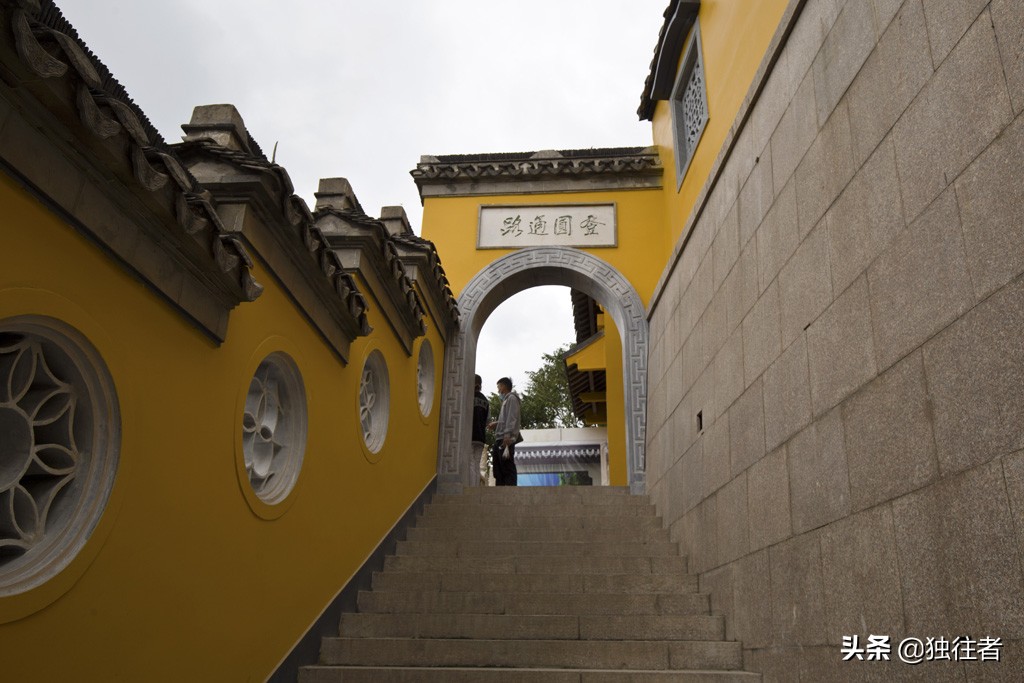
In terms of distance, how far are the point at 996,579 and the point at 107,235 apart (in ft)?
9.59

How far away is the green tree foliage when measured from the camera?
2464cm

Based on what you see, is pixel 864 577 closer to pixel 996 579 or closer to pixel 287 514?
pixel 996 579

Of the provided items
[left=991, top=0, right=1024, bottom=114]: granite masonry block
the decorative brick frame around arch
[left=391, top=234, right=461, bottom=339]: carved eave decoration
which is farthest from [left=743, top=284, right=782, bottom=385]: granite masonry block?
the decorative brick frame around arch

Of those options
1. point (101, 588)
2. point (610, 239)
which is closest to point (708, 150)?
point (610, 239)

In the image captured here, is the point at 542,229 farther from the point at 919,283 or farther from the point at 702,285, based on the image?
the point at 919,283

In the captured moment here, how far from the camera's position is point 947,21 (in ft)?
7.56

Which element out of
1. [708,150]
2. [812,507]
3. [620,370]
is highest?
[708,150]

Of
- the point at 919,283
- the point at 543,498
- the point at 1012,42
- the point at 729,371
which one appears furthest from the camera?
the point at 543,498

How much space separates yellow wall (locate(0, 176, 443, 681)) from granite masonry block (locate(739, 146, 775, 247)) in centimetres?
265

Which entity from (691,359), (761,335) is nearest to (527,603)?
(691,359)

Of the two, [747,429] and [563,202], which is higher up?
[563,202]

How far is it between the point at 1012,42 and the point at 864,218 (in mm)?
867

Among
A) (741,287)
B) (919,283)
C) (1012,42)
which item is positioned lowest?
(919,283)

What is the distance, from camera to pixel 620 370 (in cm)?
1098
